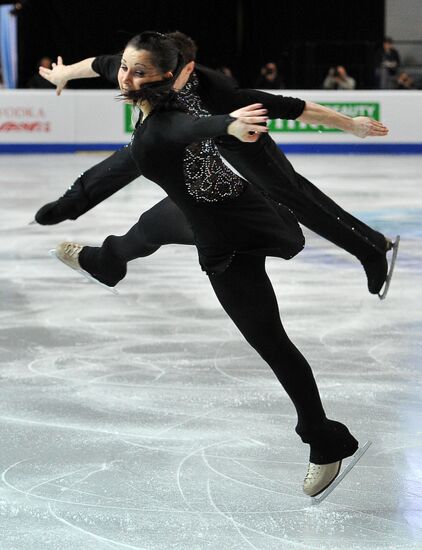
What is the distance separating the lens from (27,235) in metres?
8.84

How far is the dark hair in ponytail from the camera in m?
3.13

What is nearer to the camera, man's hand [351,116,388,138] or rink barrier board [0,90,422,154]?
man's hand [351,116,388,138]

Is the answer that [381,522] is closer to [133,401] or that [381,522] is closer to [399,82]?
[133,401]

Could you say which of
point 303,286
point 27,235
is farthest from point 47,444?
point 27,235

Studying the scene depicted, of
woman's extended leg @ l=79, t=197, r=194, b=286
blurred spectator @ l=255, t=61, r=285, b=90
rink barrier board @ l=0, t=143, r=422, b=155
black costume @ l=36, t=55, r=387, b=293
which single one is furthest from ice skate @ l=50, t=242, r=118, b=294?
blurred spectator @ l=255, t=61, r=285, b=90

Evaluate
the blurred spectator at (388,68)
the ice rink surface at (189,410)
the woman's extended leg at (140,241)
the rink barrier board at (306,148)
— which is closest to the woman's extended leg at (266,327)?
the ice rink surface at (189,410)

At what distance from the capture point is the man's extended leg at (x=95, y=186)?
174 inches

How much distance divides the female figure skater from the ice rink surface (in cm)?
31

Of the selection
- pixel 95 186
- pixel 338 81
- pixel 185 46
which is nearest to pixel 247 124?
pixel 185 46

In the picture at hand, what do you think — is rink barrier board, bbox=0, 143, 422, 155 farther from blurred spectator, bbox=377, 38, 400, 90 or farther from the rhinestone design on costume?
the rhinestone design on costume

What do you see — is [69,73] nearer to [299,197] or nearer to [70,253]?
[70,253]

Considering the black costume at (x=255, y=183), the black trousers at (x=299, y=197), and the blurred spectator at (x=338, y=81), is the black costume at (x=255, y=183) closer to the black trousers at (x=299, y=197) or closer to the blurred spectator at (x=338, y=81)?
the black trousers at (x=299, y=197)

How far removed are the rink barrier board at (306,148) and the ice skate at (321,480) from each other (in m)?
13.3

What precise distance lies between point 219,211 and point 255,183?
112 cm
